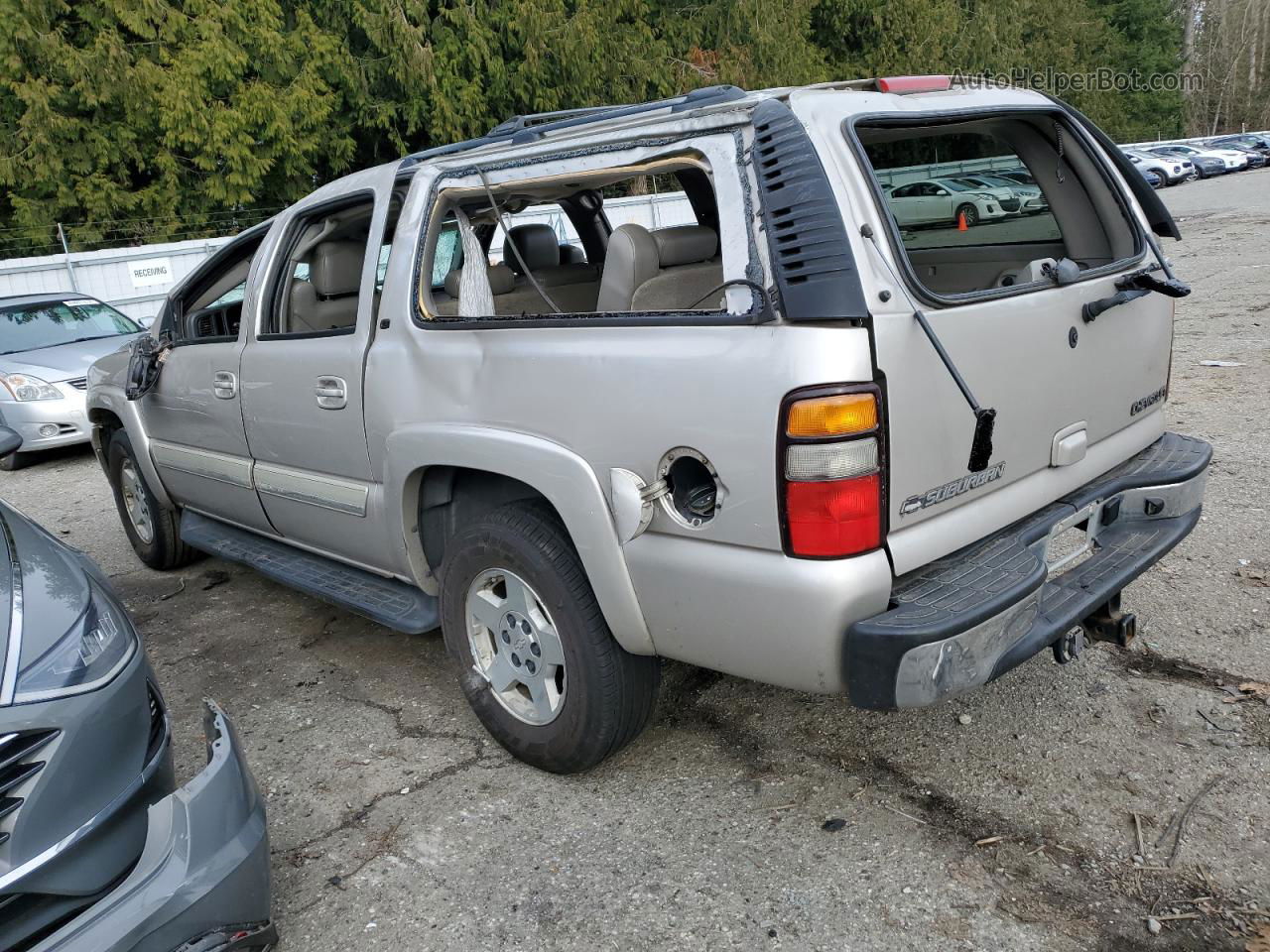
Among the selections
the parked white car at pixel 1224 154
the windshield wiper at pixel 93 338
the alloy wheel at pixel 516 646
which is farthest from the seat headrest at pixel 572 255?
the parked white car at pixel 1224 154

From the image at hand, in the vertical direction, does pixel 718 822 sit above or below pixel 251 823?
below

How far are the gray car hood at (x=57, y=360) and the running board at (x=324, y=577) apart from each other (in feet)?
Result: 15.0

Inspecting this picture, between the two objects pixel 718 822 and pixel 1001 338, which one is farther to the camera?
pixel 718 822

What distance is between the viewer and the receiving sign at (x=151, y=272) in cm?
1608

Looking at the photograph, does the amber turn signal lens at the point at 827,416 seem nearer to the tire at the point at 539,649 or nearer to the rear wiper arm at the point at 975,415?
the rear wiper arm at the point at 975,415

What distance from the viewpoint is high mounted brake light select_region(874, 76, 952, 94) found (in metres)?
2.93

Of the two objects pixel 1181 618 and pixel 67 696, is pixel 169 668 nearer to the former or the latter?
pixel 67 696

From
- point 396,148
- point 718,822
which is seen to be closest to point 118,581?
point 718,822

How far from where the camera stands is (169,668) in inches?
173

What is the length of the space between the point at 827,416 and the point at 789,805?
1.28 m

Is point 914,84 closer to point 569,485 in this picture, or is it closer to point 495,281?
point 569,485

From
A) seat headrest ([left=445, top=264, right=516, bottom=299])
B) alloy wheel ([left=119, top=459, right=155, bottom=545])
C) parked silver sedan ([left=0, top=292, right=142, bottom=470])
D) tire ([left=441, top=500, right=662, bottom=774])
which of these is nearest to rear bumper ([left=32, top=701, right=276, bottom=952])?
tire ([left=441, top=500, right=662, bottom=774])

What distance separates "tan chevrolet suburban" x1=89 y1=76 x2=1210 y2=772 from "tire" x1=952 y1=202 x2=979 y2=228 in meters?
0.16

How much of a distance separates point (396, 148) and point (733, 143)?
75.1 ft
